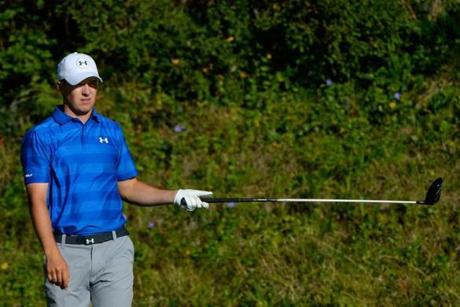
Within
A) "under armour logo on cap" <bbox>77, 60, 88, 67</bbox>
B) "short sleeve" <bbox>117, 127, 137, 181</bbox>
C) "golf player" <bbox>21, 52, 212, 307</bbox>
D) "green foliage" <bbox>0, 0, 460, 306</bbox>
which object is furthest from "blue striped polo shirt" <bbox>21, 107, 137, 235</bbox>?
"green foliage" <bbox>0, 0, 460, 306</bbox>

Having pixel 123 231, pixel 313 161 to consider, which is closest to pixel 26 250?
pixel 313 161

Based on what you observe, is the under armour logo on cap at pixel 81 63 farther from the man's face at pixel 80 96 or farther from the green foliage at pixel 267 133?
the green foliage at pixel 267 133

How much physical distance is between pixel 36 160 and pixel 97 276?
63 centimetres

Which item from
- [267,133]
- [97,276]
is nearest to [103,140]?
[97,276]

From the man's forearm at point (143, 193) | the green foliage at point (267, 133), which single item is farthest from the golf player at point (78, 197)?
the green foliage at point (267, 133)

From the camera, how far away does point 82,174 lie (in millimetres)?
4352

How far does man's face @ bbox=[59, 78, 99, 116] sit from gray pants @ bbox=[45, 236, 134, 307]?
0.63m

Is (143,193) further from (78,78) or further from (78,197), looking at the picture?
(78,78)

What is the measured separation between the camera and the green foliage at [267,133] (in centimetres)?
660

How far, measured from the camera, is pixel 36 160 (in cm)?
427

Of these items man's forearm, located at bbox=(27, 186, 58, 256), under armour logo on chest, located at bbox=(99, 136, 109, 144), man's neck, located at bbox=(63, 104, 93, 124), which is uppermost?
man's neck, located at bbox=(63, 104, 93, 124)

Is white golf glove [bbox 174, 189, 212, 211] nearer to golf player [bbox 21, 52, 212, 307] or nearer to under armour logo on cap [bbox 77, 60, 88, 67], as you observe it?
golf player [bbox 21, 52, 212, 307]

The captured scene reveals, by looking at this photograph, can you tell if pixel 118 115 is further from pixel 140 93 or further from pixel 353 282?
pixel 353 282

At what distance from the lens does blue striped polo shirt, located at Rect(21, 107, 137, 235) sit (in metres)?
4.30
